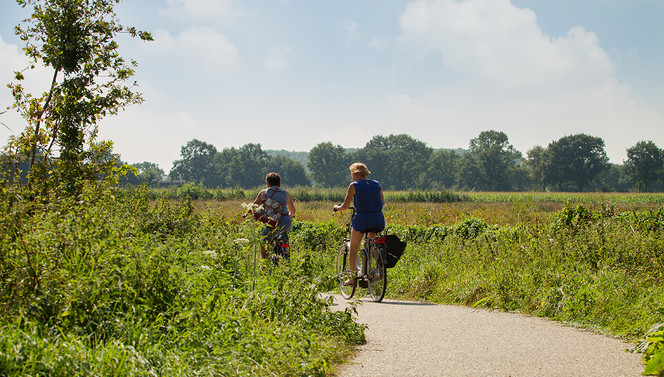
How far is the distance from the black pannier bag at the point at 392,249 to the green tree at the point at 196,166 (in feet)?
446

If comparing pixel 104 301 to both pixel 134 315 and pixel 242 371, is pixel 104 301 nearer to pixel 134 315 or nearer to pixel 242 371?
pixel 134 315

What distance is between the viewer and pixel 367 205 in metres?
8.34

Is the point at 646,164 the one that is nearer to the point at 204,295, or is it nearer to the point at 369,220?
the point at 369,220

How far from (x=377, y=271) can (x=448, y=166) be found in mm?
134657

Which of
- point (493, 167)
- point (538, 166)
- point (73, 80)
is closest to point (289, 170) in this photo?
point (493, 167)

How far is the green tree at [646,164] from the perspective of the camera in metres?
115

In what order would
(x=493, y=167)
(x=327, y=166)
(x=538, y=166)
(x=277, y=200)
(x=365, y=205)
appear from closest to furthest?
(x=365, y=205)
(x=277, y=200)
(x=538, y=166)
(x=493, y=167)
(x=327, y=166)

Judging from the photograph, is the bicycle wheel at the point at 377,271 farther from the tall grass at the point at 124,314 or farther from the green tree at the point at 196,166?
the green tree at the point at 196,166

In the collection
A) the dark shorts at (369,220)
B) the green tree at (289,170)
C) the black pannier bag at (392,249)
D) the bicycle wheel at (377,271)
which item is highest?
the green tree at (289,170)

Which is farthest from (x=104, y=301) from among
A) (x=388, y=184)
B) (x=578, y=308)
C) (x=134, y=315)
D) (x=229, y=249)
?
(x=388, y=184)

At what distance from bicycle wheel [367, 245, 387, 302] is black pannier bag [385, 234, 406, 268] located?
121 mm

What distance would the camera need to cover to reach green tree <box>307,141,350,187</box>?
457 ft

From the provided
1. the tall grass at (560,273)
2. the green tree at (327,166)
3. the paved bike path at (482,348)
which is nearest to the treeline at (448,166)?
the green tree at (327,166)

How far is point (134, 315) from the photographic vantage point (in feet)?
13.4
